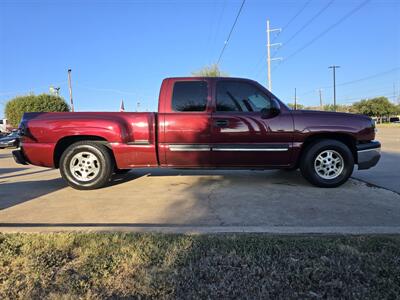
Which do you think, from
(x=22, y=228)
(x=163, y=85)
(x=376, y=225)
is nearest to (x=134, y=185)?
(x=163, y=85)

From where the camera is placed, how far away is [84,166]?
19.9 feet

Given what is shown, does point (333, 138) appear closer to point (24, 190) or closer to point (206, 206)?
point (206, 206)

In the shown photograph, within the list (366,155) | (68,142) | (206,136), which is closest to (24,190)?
(68,142)

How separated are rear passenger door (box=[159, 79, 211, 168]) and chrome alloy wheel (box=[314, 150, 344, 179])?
1.86m

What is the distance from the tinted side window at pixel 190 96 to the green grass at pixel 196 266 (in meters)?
2.96

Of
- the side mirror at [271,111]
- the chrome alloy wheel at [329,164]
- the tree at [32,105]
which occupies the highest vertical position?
the tree at [32,105]

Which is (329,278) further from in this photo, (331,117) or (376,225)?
(331,117)

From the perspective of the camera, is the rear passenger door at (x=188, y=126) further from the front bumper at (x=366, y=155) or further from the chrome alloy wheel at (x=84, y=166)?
the front bumper at (x=366, y=155)

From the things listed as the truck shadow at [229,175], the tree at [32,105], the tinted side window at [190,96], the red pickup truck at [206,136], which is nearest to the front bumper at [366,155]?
the red pickup truck at [206,136]

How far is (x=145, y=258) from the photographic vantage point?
305 cm

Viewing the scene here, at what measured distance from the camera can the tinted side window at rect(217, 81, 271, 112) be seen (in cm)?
601

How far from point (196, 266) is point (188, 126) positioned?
129 inches

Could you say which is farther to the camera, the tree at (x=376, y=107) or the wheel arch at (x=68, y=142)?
the tree at (x=376, y=107)

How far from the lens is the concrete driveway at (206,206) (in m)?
3.98
